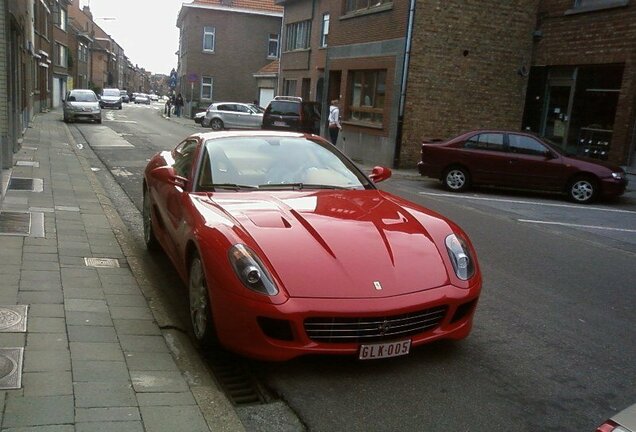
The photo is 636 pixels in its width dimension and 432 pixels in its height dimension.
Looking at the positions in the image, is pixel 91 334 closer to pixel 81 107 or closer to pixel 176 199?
pixel 176 199

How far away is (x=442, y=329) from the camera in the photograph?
3.99m

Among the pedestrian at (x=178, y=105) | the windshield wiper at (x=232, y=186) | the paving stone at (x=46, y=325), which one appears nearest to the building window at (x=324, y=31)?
the pedestrian at (x=178, y=105)

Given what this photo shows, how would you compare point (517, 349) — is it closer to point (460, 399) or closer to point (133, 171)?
point (460, 399)

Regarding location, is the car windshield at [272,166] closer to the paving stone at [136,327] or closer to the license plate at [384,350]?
the paving stone at [136,327]

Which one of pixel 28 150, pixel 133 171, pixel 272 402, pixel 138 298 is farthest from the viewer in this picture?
pixel 28 150

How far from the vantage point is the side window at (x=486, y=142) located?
13.9 m

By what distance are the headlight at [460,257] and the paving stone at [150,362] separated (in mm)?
1924

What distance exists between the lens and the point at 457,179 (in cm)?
1420

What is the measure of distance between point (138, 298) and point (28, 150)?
38.8ft

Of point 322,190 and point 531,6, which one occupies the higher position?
point 531,6

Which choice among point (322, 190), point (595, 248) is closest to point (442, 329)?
point (322, 190)

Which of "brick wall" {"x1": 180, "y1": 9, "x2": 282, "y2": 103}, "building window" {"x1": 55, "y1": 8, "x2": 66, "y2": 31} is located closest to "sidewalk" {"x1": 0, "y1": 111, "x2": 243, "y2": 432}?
"brick wall" {"x1": 180, "y1": 9, "x2": 282, "y2": 103}

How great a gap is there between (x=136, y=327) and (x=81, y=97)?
28.4 m

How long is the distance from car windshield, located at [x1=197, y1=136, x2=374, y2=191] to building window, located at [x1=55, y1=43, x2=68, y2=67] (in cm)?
4444
